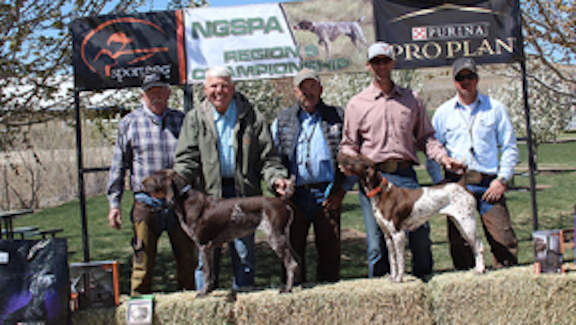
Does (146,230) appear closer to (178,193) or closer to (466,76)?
(178,193)

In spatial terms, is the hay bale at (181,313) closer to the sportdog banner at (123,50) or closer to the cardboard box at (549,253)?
the cardboard box at (549,253)

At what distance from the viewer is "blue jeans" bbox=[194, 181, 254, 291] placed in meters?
3.86

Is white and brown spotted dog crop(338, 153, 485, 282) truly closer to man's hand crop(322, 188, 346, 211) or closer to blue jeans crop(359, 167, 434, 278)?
blue jeans crop(359, 167, 434, 278)

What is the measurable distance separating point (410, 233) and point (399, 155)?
699 mm

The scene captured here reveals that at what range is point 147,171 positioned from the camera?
13.7 ft

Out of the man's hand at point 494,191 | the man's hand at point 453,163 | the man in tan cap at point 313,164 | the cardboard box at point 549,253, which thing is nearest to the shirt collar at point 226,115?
the man in tan cap at point 313,164

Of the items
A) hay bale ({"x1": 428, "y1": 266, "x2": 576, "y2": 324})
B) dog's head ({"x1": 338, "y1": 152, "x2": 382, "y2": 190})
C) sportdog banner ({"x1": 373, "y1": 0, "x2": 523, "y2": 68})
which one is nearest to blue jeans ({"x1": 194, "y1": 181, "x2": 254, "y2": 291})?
dog's head ({"x1": 338, "y1": 152, "x2": 382, "y2": 190})

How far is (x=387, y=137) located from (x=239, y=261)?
159 cm

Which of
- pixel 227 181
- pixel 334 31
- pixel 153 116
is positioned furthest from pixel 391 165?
pixel 334 31

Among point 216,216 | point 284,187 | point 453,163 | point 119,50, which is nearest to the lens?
point 216,216

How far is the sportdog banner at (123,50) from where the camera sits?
544cm

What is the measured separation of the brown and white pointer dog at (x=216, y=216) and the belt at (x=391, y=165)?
0.90 m

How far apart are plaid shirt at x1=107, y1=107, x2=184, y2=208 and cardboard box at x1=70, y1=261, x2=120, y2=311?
0.66 m

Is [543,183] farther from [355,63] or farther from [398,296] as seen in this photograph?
[398,296]
